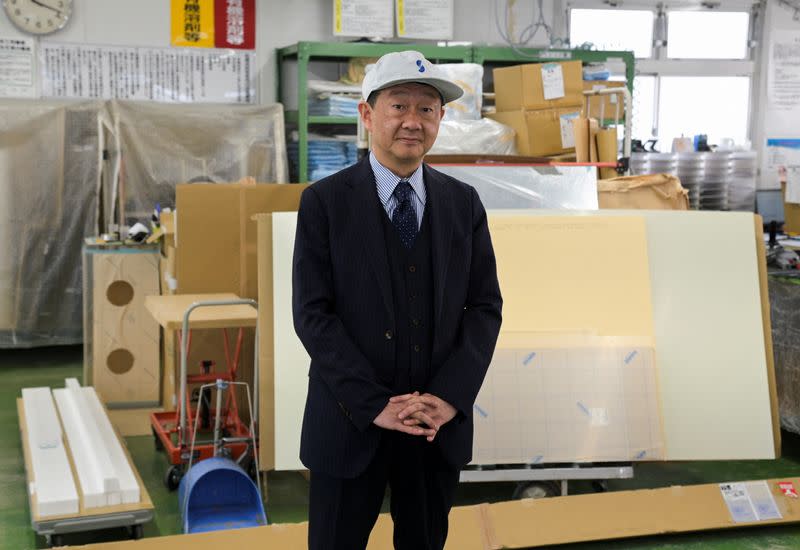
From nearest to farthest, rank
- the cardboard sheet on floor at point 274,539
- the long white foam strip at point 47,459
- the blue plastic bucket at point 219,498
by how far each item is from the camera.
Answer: the cardboard sheet on floor at point 274,539 < the long white foam strip at point 47,459 < the blue plastic bucket at point 219,498

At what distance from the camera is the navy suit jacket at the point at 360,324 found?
196 cm

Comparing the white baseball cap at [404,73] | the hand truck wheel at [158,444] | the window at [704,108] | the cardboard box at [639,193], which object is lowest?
the hand truck wheel at [158,444]

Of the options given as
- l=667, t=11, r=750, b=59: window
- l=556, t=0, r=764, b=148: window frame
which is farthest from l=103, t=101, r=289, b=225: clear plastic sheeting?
l=667, t=11, r=750, b=59: window

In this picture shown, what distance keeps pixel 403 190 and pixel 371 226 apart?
0.11 metres

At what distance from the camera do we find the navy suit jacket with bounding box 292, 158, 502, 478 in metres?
1.96

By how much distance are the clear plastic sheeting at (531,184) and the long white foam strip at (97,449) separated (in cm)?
175

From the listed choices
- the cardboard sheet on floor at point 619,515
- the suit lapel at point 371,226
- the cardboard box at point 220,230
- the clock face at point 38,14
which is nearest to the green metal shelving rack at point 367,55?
the clock face at point 38,14

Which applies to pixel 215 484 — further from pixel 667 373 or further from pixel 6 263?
pixel 6 263

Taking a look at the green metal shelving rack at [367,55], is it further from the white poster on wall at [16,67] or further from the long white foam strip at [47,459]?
the long white foam strip at [47,459]

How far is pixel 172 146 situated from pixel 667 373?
385cm

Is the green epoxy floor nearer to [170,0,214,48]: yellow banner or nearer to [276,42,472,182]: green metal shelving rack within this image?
[276,42,472,182]: green metal shelving rack

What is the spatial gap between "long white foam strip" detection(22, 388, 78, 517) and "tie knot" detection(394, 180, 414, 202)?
1.86 m

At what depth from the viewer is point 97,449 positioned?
379 cm

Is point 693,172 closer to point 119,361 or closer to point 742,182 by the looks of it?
point 742,182
